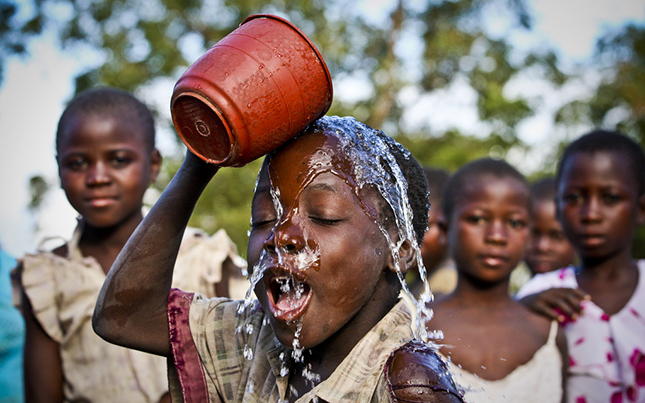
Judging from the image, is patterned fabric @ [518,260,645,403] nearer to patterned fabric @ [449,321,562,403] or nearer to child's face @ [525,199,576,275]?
patterned fabric @ [449,321,562,403]

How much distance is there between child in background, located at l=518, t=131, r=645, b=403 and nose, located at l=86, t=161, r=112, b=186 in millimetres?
2260

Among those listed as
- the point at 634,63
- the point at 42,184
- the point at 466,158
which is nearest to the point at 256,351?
the point at 466,158

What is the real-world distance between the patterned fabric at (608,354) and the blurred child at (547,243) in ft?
4.69

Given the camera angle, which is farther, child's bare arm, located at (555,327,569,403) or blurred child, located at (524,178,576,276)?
blurred child, located at (524,178,576,276)

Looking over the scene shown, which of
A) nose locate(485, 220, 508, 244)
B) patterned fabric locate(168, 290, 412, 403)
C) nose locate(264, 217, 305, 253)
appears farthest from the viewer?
nose locate(485, 220, 508, 244)

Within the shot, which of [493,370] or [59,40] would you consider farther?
[59,40]

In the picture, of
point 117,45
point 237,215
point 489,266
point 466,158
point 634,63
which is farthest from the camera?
point 634,63

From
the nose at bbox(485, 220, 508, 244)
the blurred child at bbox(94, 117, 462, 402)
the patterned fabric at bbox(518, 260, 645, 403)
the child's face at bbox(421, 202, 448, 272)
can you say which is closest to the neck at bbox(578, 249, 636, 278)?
the patterned fabric at bbox(518, 260, 645, 403)

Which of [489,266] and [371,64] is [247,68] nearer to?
[489,266]

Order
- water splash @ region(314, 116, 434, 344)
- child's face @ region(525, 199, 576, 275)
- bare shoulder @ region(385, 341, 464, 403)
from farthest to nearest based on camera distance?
child's face @ region(525, 199, 576, 275), water splash @ region(314, 116, 434, 344), bare shoulder @ region(385, 341, 464, 403)

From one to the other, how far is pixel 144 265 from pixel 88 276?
1.20m

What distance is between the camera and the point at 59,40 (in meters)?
10.2

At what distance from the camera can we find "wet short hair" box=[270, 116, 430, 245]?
5.60ft

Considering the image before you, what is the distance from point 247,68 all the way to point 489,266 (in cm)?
193
